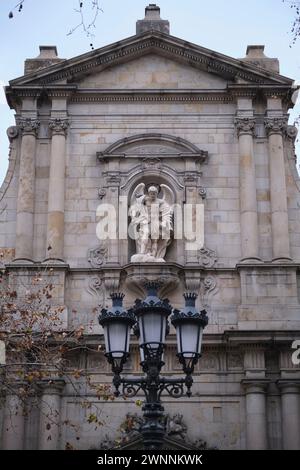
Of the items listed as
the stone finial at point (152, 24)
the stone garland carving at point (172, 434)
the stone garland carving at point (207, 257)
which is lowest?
the stone garland carving at point (172, 434)

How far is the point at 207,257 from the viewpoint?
20.4 metres

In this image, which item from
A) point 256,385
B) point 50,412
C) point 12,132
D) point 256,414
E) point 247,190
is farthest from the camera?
point 12,132

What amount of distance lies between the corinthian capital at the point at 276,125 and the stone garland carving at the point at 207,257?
3097mm

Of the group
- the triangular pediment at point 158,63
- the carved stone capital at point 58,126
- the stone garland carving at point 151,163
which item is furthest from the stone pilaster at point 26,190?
the stone garland carving at point 151,163

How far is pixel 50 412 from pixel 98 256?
355 centimetres

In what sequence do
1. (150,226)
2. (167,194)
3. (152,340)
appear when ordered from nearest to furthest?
(152,340)
(150,226)
(167,194)

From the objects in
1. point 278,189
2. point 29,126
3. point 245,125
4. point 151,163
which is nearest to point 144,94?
point 151,163

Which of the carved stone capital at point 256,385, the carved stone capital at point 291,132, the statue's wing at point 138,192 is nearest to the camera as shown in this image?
the carved stone capital at point 256,385

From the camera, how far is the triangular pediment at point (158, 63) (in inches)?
857

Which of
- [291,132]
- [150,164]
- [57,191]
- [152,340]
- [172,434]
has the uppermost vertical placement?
[291,132]

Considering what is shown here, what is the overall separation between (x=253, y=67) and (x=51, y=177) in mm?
5149

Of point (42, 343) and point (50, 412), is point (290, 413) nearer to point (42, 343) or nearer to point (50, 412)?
point (50, 412)

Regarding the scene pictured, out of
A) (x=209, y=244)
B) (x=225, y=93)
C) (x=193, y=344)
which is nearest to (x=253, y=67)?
(x=225, y=93)

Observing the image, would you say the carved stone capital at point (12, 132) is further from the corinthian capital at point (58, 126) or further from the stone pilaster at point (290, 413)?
the stone pilaster at point (290, 413)
